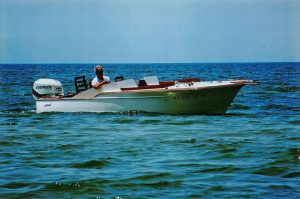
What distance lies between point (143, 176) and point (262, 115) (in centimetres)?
1158

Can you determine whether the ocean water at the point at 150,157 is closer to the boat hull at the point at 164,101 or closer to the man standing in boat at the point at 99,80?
the boat hull at the point at 164,101

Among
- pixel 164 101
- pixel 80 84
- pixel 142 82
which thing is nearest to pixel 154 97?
pixel 164 101

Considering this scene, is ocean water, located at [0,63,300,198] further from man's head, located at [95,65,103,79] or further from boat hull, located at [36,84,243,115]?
man's head, located at [95,65,103,79]

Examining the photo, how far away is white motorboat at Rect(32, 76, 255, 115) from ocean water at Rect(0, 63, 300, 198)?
18.4 inches

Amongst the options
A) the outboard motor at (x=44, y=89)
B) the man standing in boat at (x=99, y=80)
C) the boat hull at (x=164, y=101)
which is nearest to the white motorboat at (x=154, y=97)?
the boat hull at (x=164, y=101)

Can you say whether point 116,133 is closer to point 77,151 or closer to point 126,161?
point 77,151

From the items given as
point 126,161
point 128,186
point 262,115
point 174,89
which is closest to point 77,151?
point 126,161

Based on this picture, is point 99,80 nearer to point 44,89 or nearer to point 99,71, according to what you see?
point 99,71

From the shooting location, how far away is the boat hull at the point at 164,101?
62.3ft

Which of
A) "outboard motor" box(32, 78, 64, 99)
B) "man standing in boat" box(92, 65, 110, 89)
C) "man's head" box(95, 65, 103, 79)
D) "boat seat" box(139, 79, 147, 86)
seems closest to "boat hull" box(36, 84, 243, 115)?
"man standing in boat" box(92, 65, 110, 89)

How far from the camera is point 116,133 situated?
1543 centimetres

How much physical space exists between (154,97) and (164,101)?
1.08 ft

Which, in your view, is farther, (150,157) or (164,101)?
(164,101)

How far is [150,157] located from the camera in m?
11.5
